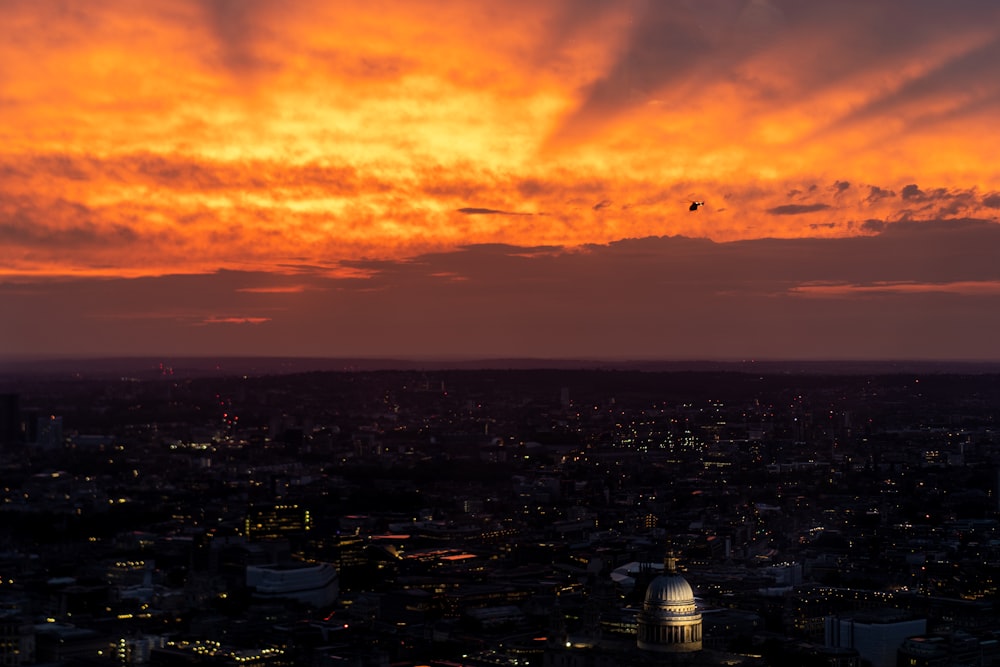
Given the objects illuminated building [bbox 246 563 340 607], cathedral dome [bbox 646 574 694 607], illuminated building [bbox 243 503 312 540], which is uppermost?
cathedral dome [bbox 646 574 694 607]

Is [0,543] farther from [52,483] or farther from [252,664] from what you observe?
[252,664]

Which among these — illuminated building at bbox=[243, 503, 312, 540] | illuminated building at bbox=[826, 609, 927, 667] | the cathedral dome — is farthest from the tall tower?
illuminated building at bbox=[243, 503, 312, 540]

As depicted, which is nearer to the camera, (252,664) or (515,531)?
(252,664)

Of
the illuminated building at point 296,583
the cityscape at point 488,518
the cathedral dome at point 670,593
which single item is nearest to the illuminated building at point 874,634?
the cityscape at point 488,518

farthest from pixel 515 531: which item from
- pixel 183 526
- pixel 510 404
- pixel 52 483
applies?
pixel 510 404

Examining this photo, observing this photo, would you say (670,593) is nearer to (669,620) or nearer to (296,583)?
(669,620)

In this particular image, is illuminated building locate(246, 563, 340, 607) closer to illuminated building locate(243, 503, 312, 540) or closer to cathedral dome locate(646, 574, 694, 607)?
illuminated building locate(243, 503, 312, 540)

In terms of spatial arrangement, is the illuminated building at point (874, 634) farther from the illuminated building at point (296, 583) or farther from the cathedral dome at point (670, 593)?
the illuminated building at point (296, 583)
